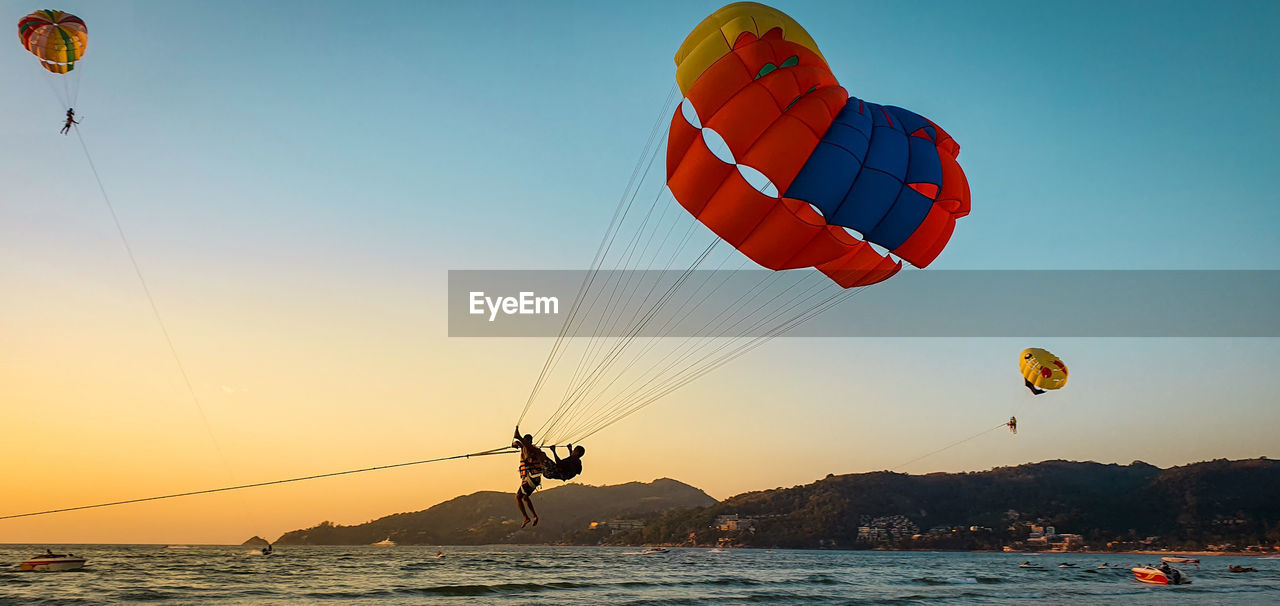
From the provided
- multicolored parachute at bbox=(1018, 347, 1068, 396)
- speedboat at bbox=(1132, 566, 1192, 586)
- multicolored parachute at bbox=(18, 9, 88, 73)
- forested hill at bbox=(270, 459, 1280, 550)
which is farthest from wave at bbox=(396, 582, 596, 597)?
forested hill at bbox=(270, 459, 1280, 550)

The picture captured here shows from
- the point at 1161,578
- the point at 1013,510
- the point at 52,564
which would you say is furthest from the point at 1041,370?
the point at 1013,510

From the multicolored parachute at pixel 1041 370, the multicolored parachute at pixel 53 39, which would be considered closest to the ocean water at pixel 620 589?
the multicolored parachute at pixel 1041 370

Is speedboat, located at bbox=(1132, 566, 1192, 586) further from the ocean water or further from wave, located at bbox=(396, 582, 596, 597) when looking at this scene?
wave, located at bbox=(396, 582, 596, 597)

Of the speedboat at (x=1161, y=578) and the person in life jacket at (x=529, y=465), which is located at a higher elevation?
the person in life jacket at (x=529, y=465)

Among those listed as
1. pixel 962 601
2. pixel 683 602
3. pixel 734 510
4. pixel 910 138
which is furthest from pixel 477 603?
pixel 734 510

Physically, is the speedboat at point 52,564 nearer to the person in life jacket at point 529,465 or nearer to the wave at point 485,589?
the wave at point 485,589

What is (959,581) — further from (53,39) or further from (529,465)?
(53,39)
